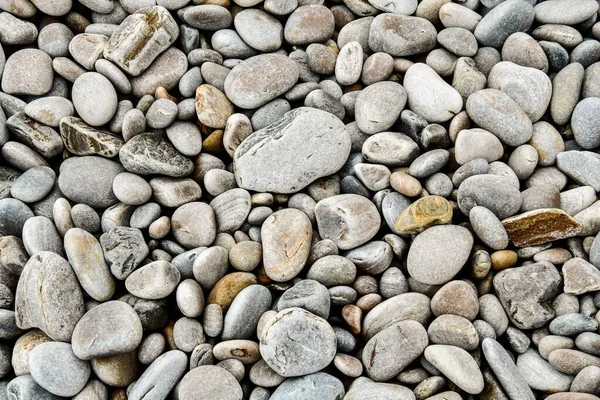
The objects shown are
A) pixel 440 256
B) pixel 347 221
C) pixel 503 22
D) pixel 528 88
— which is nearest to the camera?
pixel 440 256

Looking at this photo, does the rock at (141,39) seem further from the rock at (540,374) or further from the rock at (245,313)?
the rock at (540,374)

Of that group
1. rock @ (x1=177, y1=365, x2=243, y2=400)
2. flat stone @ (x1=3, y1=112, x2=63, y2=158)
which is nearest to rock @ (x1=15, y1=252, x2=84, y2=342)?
rock @ (x1=177, y1=365, x2=243, y2=400)

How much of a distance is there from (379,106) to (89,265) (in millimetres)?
1188

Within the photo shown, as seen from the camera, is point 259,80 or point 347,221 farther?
point 259,80

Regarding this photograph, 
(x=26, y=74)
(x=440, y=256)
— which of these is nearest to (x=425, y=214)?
(x=440, y=256)

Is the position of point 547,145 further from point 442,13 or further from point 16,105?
point 16,105

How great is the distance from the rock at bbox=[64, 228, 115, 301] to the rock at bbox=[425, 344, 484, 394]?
1047 millimetres

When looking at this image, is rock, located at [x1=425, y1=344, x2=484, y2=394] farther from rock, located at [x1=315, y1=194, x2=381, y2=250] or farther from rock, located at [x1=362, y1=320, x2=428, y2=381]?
rock, located at [x1=315, y1=194, x2=381, y2=250]

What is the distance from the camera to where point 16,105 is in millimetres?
2113

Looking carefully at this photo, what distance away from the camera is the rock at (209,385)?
1.53 metres

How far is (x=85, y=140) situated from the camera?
6.67ft

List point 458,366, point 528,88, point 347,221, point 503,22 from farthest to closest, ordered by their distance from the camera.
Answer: point 503,22
point 528,88
point 347,221
point 458,366

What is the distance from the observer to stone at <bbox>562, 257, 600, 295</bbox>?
1685 mm

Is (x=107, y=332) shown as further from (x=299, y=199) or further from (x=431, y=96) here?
(x=431, y=96)
